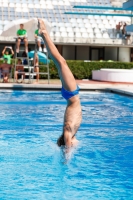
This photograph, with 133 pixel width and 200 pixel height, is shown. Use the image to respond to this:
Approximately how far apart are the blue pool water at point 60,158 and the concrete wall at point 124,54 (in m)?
25.1

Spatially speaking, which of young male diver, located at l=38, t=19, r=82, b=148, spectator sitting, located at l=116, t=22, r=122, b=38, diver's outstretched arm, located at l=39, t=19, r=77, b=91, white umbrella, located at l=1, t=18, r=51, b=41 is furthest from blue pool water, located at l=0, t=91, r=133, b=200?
spectator sitting, located at l=116, t=22, r=122, b=38

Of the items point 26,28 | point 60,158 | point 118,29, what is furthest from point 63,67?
point 118,29

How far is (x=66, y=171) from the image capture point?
580 centimetres

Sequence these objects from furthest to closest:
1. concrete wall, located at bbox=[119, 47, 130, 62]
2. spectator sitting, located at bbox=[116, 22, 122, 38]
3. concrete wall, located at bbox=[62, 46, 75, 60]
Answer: concrete wall, located at bbox=[119, 47, 130, 62]
concrete wall, located at bbox=[62, 46, 75, 60]
spectator sitting, located at bbox=[116, 22, 122, 38]

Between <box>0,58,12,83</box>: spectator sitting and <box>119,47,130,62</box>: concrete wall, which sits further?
<box>119,47,130,62</box>: concrete wall

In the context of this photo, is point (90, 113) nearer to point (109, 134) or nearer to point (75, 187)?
point (109, 134)

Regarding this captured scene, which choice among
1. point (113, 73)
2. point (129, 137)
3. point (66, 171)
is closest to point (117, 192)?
point (66, 171)

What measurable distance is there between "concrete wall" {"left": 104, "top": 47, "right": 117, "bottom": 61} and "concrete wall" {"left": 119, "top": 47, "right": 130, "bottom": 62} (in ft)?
1.26

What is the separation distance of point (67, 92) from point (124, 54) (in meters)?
31.3

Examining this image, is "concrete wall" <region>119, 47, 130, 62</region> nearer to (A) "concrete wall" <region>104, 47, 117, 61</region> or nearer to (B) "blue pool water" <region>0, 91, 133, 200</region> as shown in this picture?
(A) "concrete wall" <region>104, 47, 117, 61</region>

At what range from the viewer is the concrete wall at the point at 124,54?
3678 cm

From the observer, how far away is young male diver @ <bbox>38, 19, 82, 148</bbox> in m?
6.04

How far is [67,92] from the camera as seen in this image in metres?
6.18

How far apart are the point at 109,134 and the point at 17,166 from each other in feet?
9.81
